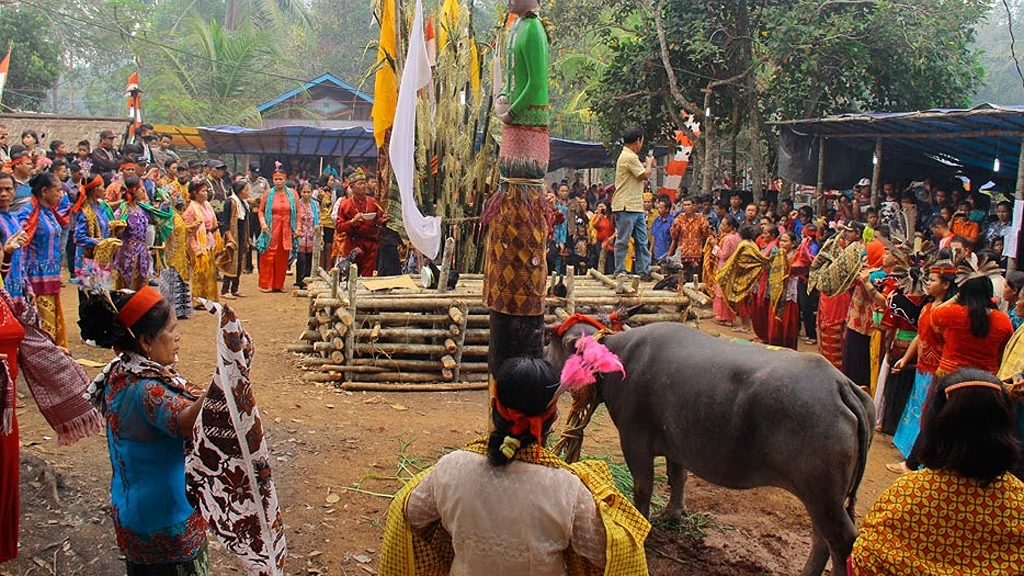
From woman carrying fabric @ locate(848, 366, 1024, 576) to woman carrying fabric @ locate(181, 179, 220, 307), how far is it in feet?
33.8

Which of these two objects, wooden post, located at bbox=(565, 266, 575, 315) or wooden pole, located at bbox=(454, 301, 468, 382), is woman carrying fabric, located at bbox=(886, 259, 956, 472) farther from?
wooden pole, located at bbox=(454, 301, 468, 382)

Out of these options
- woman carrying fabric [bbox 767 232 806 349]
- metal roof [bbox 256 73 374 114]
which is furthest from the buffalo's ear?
metal roof [bbox 256 73 374 114]

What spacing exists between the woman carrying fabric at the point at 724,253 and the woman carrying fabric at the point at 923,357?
533 centimetres

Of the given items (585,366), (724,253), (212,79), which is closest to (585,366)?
(585,366)

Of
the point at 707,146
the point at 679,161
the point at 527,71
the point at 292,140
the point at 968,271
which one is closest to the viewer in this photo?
the point at 527,71

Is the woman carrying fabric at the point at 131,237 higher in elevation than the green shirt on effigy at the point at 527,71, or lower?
lower

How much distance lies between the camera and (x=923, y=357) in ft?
22.4

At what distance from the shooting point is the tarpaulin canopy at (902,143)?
11570 mm

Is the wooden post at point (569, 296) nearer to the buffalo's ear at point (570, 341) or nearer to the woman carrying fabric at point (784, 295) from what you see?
the buffalo's ear at point (570, 341)

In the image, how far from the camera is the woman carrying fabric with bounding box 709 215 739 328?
12.7m

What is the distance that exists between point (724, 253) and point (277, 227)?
23.3 feet

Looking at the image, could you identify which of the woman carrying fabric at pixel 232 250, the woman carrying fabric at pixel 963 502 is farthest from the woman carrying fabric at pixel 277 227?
the woman carrying fabric at pixel 963 502

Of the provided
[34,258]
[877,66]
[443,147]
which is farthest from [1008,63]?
[34,258]

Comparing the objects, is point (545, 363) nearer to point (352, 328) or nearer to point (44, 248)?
point (352, 328)
